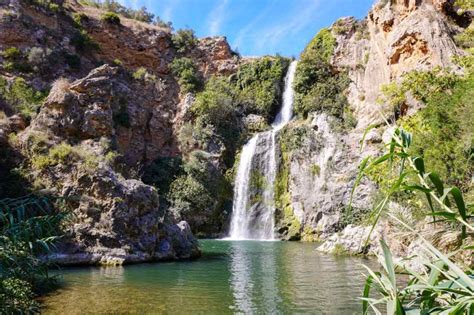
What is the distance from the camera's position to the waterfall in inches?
1286

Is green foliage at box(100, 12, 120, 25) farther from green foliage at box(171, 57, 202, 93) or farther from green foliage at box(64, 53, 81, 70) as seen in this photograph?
green foliage at box(64, 53, 81, 70)

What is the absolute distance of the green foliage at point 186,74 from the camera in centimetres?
4228

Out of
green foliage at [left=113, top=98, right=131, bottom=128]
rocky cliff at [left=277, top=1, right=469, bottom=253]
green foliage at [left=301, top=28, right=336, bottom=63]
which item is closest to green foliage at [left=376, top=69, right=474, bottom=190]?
rocky cliff at [left=277, top=1, right=469, bottom=253]

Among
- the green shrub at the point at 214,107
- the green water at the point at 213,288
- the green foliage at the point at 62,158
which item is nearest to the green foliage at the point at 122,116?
the green shrub at the point at 214,107

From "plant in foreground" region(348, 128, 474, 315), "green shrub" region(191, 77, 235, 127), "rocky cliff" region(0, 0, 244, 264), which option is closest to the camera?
"plant in foreground" region(348, 128, 474, 315)

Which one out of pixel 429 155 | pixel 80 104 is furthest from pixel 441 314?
pixel 80 104

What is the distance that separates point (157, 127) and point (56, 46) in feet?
38.3

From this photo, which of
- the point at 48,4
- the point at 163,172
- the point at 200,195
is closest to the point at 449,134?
the point at 200,195

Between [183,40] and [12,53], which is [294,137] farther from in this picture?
[12,53]

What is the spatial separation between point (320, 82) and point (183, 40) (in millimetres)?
16775

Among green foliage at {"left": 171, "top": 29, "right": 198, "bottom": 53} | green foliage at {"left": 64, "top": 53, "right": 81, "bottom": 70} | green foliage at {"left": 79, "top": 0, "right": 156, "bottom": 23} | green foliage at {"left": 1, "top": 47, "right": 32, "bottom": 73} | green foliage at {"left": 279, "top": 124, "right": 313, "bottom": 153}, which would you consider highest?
green foliage at {"left": 79, "top": 0, "right": 156, "bottom": 23}

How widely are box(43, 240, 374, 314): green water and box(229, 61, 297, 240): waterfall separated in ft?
51.0

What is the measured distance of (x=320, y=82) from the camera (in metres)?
38.4

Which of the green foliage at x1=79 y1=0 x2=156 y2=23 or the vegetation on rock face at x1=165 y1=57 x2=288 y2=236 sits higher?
the green foliage at x1=79 y1=0 x2=156 y2=23
